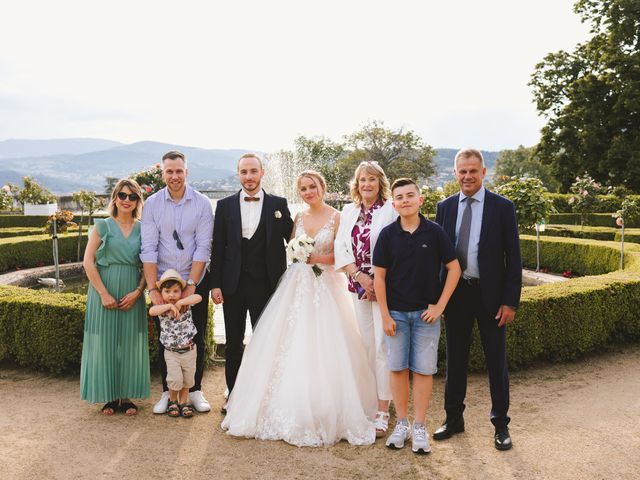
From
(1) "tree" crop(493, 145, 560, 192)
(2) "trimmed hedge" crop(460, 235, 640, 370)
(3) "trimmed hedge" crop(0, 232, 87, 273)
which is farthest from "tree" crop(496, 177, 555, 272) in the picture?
(1) "tree" crop(493, 145, 560, 192)

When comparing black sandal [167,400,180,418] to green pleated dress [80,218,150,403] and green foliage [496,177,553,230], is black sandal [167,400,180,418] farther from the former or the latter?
green foliage [496,177,553,230]

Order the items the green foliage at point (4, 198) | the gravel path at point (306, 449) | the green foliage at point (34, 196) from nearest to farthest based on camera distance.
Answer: the gravel path at point (306, 449) → the green foliage at point (4, 198) → the green foliage at point (34, 196)

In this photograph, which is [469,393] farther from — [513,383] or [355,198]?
[355,198]

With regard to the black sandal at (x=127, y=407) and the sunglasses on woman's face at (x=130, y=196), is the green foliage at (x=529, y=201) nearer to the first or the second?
the sunglasses on woman's face at (x=130, y=196)

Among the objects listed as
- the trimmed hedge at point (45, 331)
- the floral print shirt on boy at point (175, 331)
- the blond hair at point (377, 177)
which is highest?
the blond hair at point (377, 177)

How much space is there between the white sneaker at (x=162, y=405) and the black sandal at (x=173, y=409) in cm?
4

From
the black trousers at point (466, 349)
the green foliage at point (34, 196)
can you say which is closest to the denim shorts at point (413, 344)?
the black trousers at point (466, 349)

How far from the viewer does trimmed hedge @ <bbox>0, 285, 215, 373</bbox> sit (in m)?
5.64

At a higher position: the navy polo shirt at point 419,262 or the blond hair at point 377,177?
the blond hair at point 377,177

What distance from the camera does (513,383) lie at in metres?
5.52

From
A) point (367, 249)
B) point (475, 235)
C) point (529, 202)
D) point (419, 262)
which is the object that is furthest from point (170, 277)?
point (529, 202)

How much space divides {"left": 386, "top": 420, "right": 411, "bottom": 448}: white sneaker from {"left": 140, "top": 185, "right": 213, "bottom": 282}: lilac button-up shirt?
1.94 metres

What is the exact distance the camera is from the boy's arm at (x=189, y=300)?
4383mm

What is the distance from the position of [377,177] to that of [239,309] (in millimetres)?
1573
